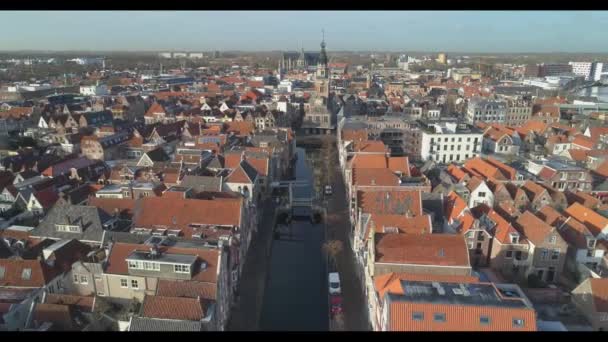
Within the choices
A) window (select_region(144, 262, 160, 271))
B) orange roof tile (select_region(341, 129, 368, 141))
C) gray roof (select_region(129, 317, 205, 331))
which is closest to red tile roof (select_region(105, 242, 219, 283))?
window (select_region(144, 262, 160, 271))

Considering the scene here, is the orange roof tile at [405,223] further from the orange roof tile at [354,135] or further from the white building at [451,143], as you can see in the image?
the white building at [451,143]

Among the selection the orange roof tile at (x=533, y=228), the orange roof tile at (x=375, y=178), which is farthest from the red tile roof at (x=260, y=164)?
the orange roof tile at (x=533, y=228)

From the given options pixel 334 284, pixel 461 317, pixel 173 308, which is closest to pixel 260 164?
pixel 334 284

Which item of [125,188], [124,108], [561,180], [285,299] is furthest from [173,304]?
[124,108]

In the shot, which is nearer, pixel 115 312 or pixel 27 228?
pixel 115 312
